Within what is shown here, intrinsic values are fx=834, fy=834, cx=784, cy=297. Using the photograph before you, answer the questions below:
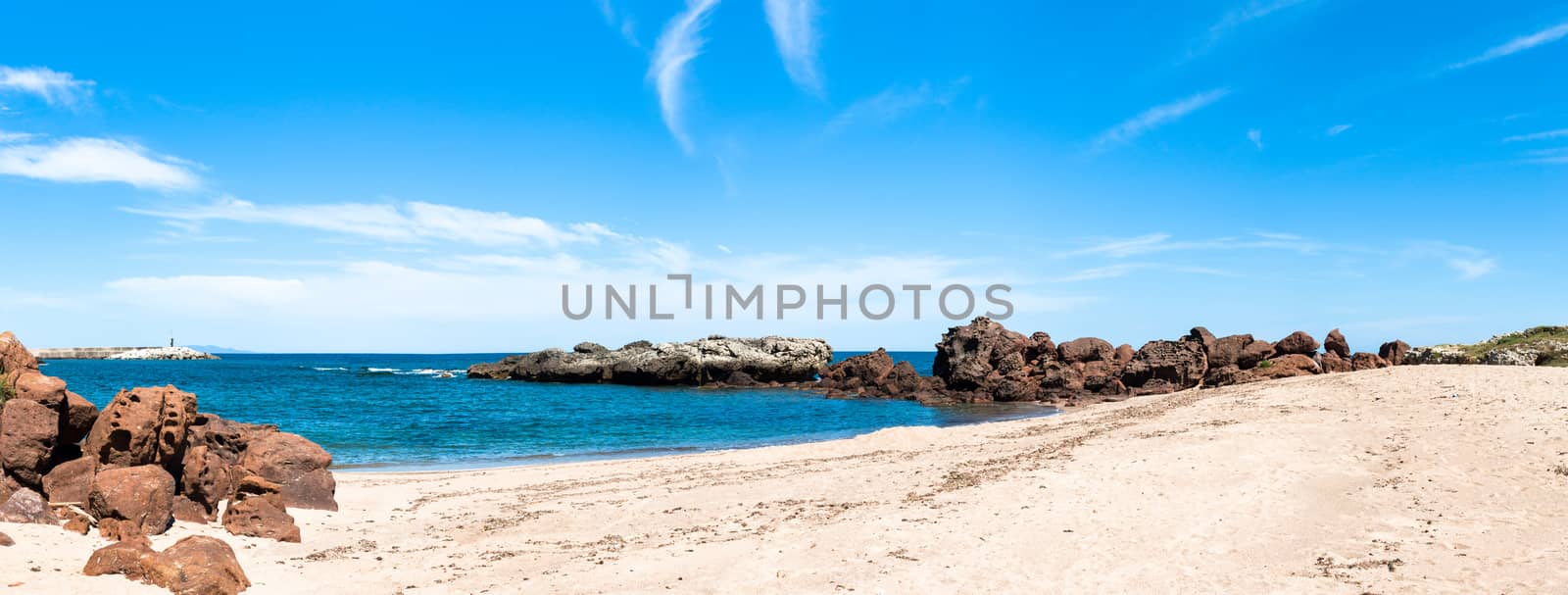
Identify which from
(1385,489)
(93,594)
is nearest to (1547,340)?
Answer: (1385,489)

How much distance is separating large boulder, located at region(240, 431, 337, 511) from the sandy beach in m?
0.53

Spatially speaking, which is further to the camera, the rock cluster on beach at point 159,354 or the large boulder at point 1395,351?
the rock cluster on beach at point 159,354

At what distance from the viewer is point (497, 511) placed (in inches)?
594

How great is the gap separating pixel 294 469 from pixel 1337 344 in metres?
59.1

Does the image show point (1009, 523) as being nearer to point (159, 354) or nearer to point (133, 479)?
point (133, 479)

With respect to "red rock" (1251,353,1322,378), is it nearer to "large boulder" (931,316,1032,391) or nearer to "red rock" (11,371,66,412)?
"large boulder" (931,316,1032,391)

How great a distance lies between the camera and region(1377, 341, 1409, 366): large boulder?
48.2m

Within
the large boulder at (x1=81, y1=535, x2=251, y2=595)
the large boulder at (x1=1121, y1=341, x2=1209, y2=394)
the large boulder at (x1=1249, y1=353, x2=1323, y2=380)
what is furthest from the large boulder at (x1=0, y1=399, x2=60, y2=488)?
the large boulder at (x1=1121, y1=341, x2=1209, y2=394)

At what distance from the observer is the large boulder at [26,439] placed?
1026 cm

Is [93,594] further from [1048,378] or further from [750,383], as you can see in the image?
[750,383]

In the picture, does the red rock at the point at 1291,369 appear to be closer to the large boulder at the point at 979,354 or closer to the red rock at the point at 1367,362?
the red rock at the point at 1367,362

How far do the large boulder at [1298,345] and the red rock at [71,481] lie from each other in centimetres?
5555

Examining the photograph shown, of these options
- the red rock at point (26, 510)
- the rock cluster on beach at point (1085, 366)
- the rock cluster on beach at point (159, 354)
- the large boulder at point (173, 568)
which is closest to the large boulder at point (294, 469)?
the red rock at point (26, 510)

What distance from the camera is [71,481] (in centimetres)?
1055
